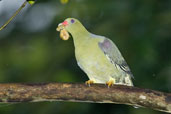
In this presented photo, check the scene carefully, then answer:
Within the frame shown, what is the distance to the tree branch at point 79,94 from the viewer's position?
4.42m

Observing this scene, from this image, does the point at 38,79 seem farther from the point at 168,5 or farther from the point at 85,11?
the point at 168,5

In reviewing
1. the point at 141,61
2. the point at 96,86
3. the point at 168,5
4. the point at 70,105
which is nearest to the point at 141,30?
the point at 141,61

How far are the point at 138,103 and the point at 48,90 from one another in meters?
0.93

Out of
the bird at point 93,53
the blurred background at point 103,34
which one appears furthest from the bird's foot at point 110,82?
the blurred background at point 103,34

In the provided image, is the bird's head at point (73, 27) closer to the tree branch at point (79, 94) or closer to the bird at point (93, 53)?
the bird at point (93, 53)

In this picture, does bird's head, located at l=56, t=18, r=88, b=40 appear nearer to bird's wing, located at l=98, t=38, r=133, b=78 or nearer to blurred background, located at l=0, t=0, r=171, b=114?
bird's wing, located at l=98, t=38, r=133, b=78

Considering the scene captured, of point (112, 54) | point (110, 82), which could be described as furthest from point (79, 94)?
point (112, 54)

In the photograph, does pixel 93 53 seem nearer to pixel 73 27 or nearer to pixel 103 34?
pixel 73 27

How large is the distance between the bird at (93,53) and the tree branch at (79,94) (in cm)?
25

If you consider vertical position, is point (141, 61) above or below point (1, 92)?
above

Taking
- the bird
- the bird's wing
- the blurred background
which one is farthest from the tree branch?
the blurred background

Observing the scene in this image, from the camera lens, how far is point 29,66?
322 inches

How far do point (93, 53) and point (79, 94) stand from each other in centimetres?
60

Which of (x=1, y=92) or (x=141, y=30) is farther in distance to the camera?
(x=141, y=30)
